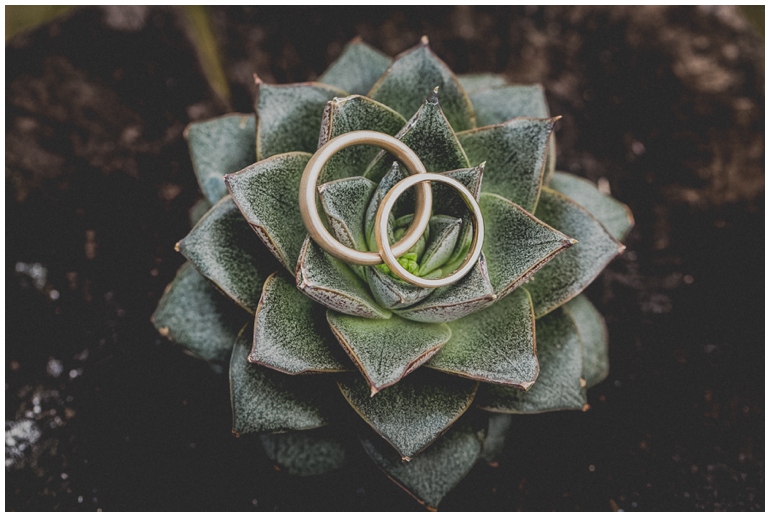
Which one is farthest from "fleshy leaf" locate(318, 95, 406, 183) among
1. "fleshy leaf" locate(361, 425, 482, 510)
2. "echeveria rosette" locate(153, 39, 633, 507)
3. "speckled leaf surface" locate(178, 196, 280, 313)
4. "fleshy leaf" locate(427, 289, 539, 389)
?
"fleshy leaf" locate(361, 425, 482, 510)

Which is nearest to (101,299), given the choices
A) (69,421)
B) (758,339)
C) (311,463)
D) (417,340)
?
(69,421)

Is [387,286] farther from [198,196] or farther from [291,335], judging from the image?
[198,196]

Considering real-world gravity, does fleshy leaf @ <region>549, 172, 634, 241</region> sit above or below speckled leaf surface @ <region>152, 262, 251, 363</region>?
below

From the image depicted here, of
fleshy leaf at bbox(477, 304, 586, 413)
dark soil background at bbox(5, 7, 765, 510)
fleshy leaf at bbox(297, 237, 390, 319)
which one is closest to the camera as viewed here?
fleshy leaf at bbox(297, 237, 390, 319)

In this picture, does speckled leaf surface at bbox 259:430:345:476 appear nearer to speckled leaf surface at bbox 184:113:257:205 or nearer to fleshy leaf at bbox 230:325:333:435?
fleshy leaf at bbox 230:325:333:435

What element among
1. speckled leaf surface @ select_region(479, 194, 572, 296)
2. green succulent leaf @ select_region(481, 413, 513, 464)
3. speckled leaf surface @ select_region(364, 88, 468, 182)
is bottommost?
green succulent leaf @ select_region(481, 413, 513, 464)

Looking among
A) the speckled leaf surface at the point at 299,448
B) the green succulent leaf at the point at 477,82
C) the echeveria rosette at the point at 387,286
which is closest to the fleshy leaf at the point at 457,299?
the echeveria rosette at the point at 387,286

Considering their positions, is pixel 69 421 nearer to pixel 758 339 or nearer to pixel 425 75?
pixel 425 75

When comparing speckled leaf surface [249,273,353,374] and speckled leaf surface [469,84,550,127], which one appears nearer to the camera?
speckled leaf surface [249,273,353,374]
